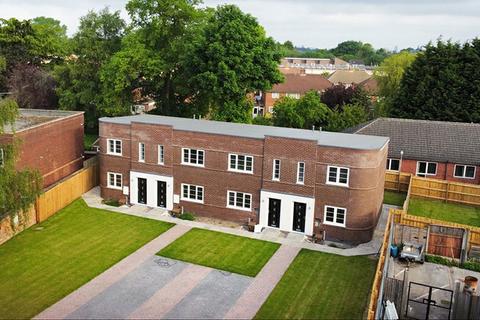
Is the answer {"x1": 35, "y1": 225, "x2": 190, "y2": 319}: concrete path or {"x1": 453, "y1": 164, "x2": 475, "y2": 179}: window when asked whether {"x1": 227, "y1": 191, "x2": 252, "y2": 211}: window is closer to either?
{"x1": 35, "y1": 225, "x2": 190, "y2": 319}: concrete path

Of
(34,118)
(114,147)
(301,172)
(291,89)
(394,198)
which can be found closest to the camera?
(301,172)

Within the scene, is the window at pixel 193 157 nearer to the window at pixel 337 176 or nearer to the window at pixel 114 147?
the window at pixel 114 147

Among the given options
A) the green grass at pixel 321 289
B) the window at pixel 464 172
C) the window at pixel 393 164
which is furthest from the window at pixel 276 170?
the window at pixel 464 172

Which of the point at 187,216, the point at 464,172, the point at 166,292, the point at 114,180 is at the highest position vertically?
the point at 464,172

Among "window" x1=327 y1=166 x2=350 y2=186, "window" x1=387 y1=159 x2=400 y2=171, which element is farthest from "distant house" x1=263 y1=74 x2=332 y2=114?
"window" x1=327 y1=166 x2=350 y2=186

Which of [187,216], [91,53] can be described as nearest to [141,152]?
[187,216]

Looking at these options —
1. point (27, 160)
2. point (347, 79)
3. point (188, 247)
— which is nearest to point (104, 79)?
point (27, 160)

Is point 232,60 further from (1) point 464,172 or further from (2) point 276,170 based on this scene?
(1) point 464,172
